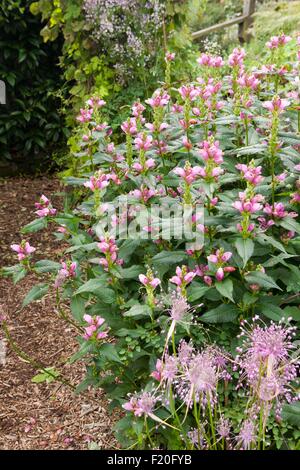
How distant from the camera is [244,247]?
201 centimetres

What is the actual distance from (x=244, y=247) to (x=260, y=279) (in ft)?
0.48

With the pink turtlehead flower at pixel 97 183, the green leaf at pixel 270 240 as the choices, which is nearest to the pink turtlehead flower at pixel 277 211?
the green leaf at pixel 270 240

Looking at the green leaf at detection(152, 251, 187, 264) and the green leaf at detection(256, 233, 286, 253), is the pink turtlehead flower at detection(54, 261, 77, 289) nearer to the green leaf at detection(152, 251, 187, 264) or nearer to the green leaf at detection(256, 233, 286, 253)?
the green leaf at detection(152, 251, 187, 264)

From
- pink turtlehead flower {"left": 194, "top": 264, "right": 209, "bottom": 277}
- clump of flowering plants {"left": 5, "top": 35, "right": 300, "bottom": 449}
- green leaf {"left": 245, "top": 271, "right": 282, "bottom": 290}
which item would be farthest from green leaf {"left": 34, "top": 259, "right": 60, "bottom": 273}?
green leaf {"left": 245, "top": 271, "right": 282, "bottom": 290}

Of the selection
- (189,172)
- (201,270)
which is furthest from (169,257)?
(189,172)

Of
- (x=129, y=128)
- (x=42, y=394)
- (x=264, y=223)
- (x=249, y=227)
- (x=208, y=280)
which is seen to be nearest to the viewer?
(x=249, y=227)

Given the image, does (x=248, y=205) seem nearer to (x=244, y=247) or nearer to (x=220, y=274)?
(x=244, y=247)

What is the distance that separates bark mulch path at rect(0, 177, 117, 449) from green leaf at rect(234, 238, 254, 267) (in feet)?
3.85

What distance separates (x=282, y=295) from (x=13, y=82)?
3967 mm

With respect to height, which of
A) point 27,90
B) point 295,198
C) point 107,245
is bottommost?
point 107,245

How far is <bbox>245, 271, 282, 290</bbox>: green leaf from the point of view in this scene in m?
2.06
